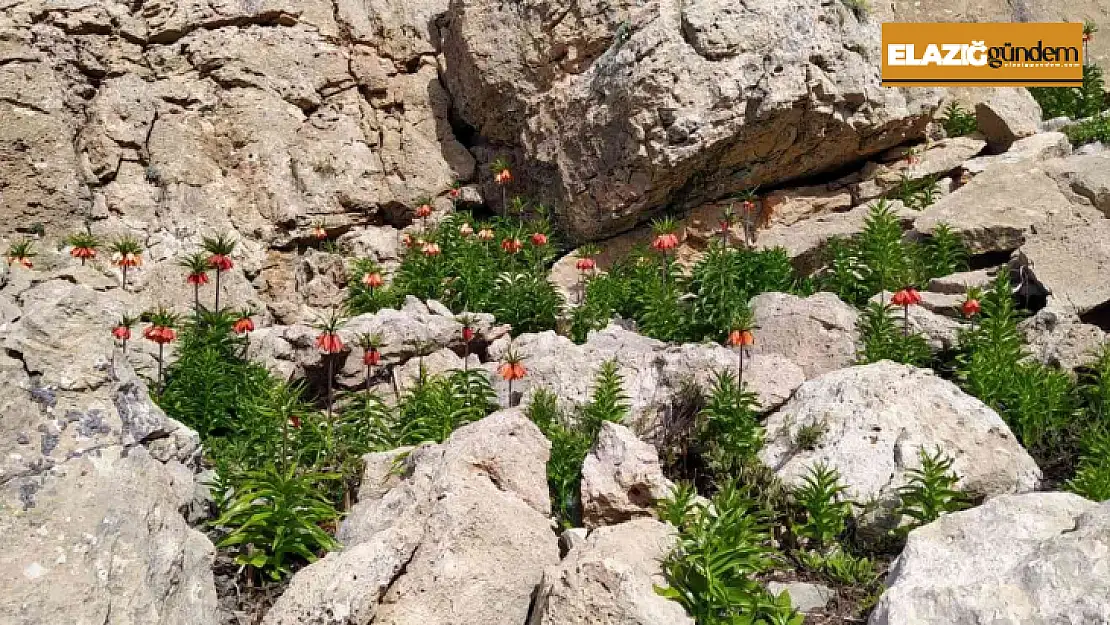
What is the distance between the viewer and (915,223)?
10789 millimetres

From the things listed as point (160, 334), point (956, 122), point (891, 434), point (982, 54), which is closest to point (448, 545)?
point (891, 434)

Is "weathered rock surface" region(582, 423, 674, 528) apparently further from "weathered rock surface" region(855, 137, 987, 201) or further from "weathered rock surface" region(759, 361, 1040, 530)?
"weathered rock surface" region(855, 137, 987, 201)

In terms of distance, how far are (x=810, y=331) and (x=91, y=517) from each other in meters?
6.46

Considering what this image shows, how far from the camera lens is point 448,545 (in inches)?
203

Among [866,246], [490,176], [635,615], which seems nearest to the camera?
[635,615]

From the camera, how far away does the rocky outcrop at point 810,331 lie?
27.6 ft

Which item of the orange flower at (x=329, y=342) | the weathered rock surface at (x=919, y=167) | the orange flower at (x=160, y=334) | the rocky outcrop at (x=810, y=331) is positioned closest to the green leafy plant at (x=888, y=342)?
the rocky outcrop at (x=810, y=331)

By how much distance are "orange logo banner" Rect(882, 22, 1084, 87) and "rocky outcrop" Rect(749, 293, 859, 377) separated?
445 cm

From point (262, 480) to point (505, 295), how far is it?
16.3ft

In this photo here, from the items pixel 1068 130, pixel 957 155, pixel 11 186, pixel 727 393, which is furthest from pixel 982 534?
pixel 11 186

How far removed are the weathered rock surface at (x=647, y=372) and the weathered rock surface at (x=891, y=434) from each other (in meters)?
0.39

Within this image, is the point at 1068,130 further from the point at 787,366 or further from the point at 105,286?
the point at 105,286

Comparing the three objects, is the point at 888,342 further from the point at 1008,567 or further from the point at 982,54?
the point at 982,54

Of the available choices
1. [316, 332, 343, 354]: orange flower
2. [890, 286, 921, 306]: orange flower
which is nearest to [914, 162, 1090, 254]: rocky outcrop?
[890, 286, 921, 306]: orange flower
